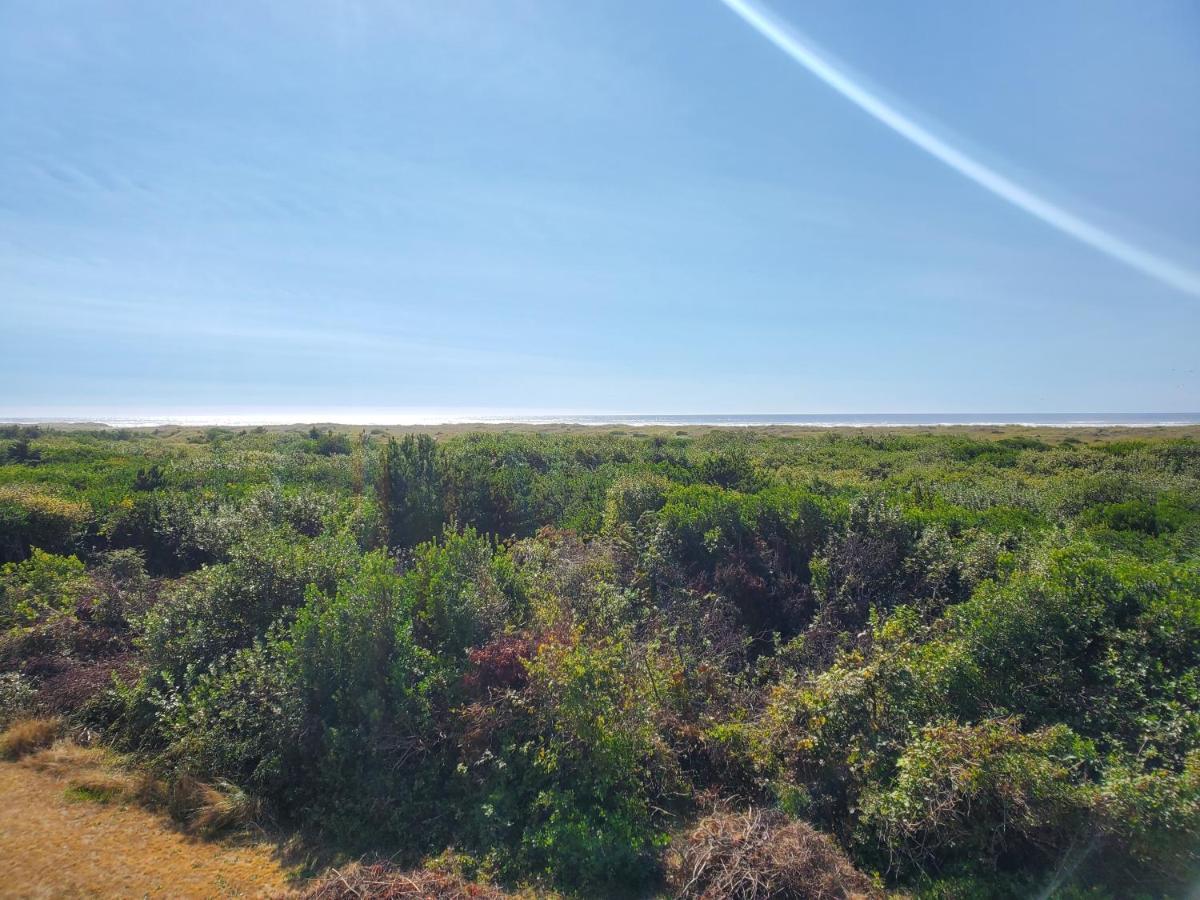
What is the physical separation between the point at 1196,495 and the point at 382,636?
52.4 feet

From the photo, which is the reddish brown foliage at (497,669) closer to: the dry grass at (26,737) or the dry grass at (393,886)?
the dry grass at (393,886)

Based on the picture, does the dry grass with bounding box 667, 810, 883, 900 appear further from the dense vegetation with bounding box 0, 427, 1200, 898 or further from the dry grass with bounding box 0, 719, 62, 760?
the dry grass with bounding box 0, 719, 62, 760

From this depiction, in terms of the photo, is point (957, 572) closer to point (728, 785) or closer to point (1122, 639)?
point (1122, 639)

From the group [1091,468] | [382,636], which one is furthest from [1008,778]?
[1091,468]

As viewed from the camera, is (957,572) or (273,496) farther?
(273,496)

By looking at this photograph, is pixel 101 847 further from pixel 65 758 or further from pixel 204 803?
pixel 65 758

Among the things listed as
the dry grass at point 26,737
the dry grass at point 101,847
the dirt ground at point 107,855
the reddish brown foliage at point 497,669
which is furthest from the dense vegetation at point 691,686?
the dirt ground at point 107,855

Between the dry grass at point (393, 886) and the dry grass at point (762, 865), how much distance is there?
147cm

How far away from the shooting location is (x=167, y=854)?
4797 millimetres

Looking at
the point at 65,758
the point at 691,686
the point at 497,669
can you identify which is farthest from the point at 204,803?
the point at 691,686

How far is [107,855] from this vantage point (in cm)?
469

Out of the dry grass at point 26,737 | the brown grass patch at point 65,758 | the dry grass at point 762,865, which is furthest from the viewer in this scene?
the dry grass at point 26,737

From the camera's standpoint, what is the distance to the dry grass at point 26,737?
600 centimetres

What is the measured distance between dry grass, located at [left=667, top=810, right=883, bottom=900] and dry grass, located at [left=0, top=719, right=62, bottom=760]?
22.7ft
